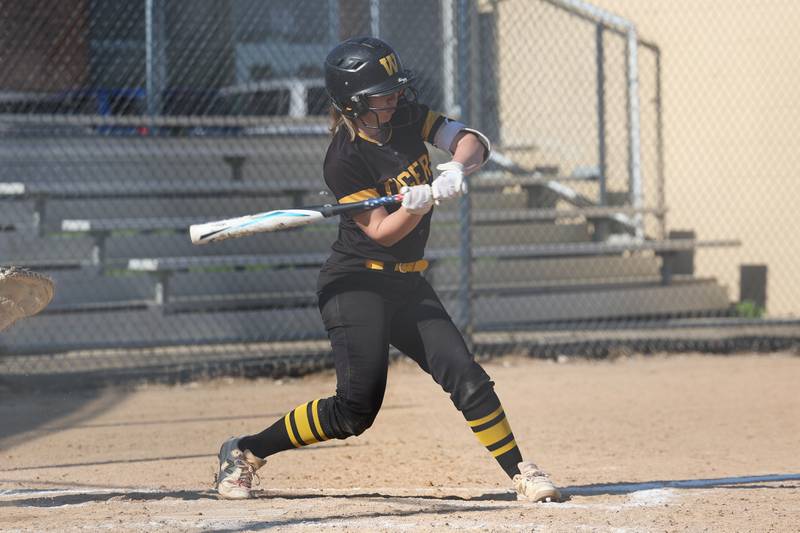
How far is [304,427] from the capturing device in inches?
180

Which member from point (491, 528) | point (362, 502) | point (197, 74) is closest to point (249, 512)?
point (362, 502)

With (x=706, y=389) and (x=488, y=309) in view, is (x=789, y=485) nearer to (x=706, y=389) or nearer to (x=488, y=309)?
(x=706, y=389)

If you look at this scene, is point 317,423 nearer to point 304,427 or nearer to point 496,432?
point 304,427

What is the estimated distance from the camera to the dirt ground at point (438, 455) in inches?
160

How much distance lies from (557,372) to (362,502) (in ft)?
14.6

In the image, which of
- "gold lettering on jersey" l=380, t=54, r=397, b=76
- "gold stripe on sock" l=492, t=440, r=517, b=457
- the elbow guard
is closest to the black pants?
"gold stripe on sock" l=492, t=440, r=517, b=457

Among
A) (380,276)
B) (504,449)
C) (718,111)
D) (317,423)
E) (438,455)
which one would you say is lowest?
(438,455)

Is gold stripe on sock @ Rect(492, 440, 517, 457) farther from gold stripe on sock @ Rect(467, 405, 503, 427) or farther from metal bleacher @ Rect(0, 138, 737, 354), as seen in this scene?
metal bleacher @ Rect(0, 138, 737, 354)

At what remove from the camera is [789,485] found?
4805 mm

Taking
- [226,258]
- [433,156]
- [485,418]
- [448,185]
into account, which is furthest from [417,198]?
[433,156]

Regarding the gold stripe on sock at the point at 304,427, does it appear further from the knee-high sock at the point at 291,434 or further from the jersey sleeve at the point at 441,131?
the jersey sleeve at the point at 441,131

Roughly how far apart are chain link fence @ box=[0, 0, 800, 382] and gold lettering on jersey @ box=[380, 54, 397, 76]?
4163 mm

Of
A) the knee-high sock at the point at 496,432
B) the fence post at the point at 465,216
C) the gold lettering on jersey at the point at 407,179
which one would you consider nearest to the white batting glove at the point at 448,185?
the gold lettering on jersey at the point at 407,179

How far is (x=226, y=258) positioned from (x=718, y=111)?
4956mm
